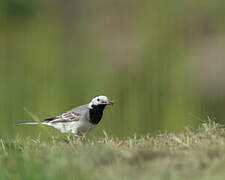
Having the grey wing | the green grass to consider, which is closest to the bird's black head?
the grey wing

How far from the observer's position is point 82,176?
4.96 metres

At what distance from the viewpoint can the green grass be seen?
15.9 feet

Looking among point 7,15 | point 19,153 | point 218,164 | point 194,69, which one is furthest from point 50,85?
point 218,164

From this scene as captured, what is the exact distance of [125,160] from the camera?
5.08 metres

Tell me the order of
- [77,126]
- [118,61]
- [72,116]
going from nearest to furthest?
[77,126]
[72,116]
[118,61]

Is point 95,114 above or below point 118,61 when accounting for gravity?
below

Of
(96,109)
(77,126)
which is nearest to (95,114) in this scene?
(96,109)

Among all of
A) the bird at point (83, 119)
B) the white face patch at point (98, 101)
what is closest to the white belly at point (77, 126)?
the bird at point (83, 119)

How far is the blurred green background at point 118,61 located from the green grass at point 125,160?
3493 mm

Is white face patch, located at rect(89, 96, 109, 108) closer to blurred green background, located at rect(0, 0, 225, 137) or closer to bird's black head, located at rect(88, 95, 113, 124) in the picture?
bird's black head, located at rect(88, 95, 113, 124)

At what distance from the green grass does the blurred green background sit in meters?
3.49

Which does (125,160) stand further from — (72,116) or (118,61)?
(118,61)

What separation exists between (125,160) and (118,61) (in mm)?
9384

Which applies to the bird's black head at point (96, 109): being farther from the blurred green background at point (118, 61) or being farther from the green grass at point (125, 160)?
the green grass at point (125, 160)
